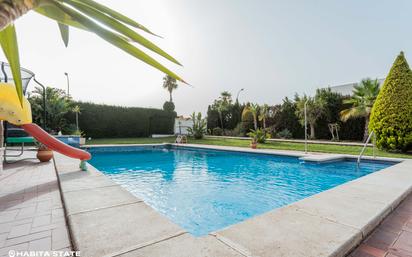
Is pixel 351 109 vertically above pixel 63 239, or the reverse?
pixel 351 109

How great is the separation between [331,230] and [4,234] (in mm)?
3338

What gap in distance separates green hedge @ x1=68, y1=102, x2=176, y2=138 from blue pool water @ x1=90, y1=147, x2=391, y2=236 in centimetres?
1028

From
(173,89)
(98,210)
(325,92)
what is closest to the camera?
(98,210)

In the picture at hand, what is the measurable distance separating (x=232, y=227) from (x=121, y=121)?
769 inches

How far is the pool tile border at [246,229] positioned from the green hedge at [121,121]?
16534 mm

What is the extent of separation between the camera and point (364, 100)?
14.1 meters

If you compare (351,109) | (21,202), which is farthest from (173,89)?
(21,202)

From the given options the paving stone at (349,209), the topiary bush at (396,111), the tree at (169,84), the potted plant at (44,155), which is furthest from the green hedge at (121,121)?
the paving stone at (349,209)

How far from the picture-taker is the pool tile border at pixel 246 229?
1.72 metres

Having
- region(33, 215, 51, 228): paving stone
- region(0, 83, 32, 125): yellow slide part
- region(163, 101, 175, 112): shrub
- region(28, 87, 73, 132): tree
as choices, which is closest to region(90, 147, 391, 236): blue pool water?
region(33, 215, 51, 228): paving stone

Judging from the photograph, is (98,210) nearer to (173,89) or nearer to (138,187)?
(138,187)

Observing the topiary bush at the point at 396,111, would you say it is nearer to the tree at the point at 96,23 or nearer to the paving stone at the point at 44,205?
the tree at the point at 96,23

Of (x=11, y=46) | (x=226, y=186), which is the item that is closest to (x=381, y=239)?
(x=11, y=46)

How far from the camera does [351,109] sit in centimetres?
1470
